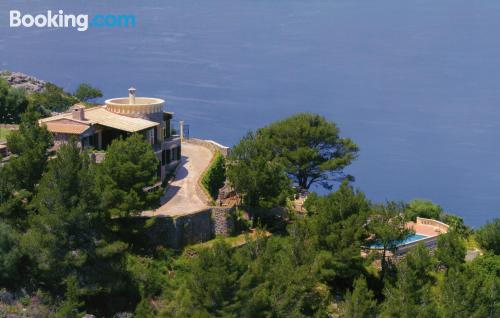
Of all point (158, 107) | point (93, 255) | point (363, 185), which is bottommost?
point (363, 185)

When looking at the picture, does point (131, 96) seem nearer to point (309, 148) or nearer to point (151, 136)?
point (151, 136)

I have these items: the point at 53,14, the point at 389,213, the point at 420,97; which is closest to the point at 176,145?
the point at 389,213

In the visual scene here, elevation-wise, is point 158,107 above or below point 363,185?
above

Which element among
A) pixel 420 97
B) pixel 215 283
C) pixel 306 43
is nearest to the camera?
pixel 215 283

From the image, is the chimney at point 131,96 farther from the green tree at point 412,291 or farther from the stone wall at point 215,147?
the green tree at point 412,291

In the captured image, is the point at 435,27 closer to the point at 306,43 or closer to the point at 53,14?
the point at 306,43

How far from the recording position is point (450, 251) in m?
39.6

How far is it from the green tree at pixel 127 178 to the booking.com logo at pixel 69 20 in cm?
14525

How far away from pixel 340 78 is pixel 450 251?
104 metres

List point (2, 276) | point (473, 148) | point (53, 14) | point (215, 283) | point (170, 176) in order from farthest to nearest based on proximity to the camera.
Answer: point (53, 14) < point (473, 148) < point (170, 176) < point (2, 276) < point (215, 283)

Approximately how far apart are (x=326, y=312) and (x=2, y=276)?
14116mm

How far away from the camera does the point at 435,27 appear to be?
192 metres

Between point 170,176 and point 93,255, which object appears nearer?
point 93,255

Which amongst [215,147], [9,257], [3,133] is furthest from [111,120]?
[9,257]
